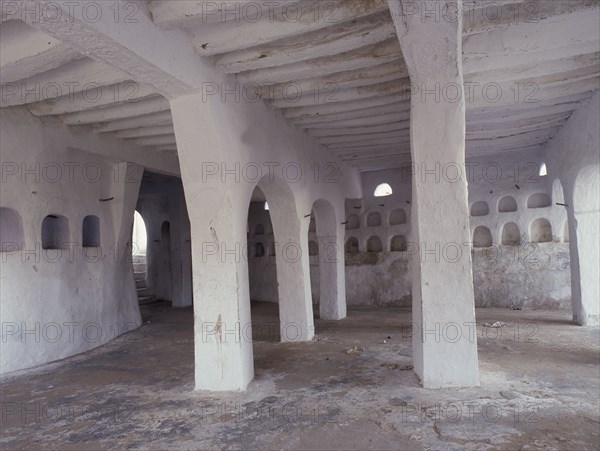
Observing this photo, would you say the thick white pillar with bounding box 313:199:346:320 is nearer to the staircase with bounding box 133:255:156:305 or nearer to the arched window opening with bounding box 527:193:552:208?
the arched window opening with bounding box 527:193:552:208

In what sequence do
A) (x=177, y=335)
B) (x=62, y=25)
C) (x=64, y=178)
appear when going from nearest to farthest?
(x=62, y=25)
(x=64, y=178)
(x=177, y=335)

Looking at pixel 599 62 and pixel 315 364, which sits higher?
pixel 599 62

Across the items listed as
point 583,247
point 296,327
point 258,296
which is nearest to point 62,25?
point 296,327

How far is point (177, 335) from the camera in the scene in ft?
30.4

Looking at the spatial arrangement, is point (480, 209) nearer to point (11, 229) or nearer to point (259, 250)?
point (259, 250)

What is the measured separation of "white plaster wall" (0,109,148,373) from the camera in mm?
6785

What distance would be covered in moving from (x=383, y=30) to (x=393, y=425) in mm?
3805

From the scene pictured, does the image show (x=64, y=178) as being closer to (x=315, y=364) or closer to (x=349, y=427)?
(x=315, y=364)

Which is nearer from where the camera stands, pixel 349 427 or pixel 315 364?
pixel 349 427

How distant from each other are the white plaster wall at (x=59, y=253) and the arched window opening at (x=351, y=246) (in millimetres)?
6637

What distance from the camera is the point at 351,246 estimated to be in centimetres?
1385

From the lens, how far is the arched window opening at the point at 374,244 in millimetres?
13375

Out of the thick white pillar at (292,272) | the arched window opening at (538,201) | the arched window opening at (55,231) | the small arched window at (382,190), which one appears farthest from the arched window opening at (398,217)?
the arched window opening at (55,231)

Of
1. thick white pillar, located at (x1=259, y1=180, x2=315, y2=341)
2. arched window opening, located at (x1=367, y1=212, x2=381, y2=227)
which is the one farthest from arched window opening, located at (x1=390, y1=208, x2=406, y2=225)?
thick white pillar, located at (x1=259, y1=180, x2=315, y2=341)
